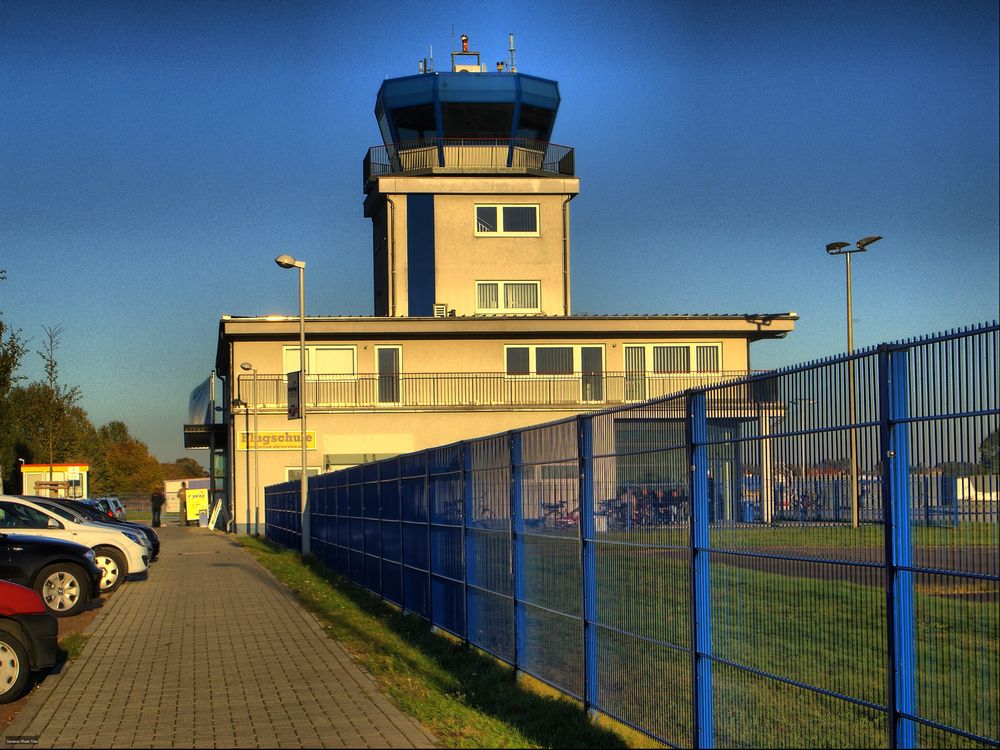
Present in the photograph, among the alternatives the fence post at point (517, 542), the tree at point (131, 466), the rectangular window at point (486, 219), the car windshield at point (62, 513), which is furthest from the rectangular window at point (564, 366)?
the tree at point (131, 466)

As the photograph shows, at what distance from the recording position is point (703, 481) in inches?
282

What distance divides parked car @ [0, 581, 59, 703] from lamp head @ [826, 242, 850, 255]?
98.0ft

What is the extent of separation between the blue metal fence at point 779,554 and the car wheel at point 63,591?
28.5ft

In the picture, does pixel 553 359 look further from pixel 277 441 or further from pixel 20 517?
pixel 20 517

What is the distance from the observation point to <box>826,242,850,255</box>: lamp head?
1448 inches

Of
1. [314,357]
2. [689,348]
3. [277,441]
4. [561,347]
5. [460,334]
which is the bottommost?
[277,441]

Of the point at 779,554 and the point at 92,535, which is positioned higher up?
the point at 779,554

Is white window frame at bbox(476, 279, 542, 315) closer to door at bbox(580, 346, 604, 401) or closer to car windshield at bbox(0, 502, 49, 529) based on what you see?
door at bbox(580, 346, 604, 401)

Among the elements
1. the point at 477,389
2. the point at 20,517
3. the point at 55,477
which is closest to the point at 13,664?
the point at 20,517

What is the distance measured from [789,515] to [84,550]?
45.5ft

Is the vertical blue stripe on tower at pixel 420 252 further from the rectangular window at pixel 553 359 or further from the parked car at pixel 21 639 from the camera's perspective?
the parked car at pixel 21 639

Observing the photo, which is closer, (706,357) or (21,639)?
(21,639)

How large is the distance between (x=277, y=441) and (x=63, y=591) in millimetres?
30350

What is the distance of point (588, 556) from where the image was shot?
904 cm
